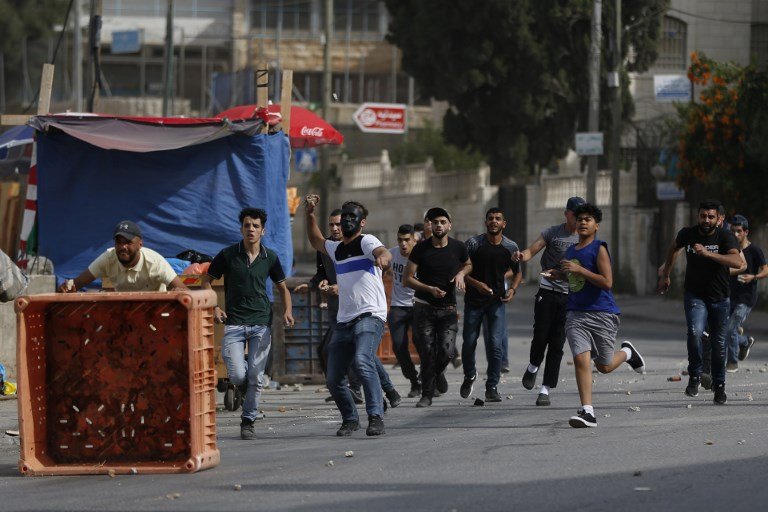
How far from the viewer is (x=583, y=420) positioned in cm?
1230

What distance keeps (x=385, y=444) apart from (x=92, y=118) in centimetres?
610

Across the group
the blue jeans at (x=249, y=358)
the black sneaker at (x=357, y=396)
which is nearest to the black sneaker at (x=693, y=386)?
the black sneaker at (x=357, y=396)

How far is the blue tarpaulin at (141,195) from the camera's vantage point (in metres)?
16.4

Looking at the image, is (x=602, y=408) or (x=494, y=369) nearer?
(x=602, y=408)

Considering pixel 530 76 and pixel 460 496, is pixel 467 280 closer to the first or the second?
pixel 460 496

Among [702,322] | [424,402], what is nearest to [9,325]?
[424,402]

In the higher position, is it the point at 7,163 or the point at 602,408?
the point at 7,163

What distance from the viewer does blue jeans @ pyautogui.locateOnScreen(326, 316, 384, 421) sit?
40.3 feet

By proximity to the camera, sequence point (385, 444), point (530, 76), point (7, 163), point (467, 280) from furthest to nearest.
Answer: point (530, 76) → point (7, 163) → point (467, 280) → point (385, 444)

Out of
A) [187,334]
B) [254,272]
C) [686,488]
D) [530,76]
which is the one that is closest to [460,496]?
[686,488]

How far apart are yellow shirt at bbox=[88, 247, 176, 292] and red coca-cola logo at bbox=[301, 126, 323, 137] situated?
22.1 feet

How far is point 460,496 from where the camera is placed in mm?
9039

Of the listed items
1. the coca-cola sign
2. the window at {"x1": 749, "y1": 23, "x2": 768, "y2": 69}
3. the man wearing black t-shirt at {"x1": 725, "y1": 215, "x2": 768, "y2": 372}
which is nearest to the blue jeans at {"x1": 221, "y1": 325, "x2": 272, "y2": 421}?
the man wearing black t-shirt at {"x1": 725, "y1": 215, "x2": 768, "y2": 372}

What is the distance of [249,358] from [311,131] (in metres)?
6.09
